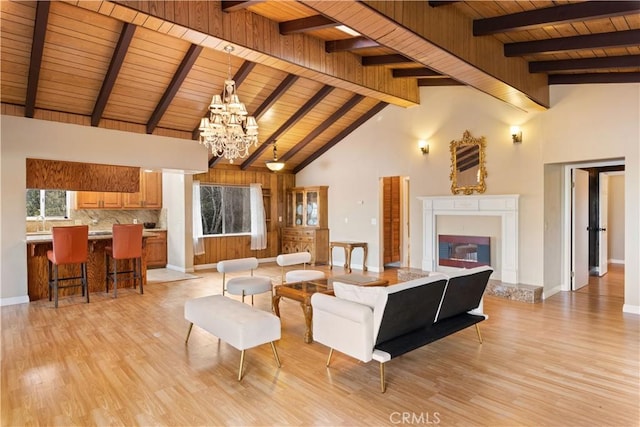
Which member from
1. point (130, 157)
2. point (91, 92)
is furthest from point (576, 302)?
point (91, 92)

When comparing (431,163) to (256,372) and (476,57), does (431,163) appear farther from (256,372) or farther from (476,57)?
(256,372)

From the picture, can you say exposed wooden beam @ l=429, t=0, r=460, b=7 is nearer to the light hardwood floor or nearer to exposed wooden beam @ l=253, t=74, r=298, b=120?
the light hardwood floor

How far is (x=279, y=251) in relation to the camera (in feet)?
32.8

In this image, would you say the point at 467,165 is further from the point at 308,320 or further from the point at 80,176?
the point at 80,176

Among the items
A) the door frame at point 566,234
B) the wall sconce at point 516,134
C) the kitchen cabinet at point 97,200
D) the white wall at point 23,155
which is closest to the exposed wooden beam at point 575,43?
the wall sconce at point 516,134

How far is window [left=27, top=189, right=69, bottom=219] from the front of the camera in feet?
24.2

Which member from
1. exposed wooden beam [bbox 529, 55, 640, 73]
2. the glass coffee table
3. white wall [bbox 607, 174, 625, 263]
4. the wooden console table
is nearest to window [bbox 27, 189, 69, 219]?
the wooden console table

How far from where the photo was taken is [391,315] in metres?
2.83

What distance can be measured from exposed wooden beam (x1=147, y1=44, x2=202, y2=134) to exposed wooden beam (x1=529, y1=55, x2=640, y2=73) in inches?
175

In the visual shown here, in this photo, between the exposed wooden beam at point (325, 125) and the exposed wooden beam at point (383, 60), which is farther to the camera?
Answer: the exposed wooden beam at point (325, 125)

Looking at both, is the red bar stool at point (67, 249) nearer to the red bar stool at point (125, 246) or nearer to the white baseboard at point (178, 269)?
the red bar stool at point (125, 246)

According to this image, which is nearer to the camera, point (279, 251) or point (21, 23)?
point (21, 23)

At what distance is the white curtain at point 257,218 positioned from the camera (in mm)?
9336

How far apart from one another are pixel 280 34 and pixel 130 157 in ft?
11.8
